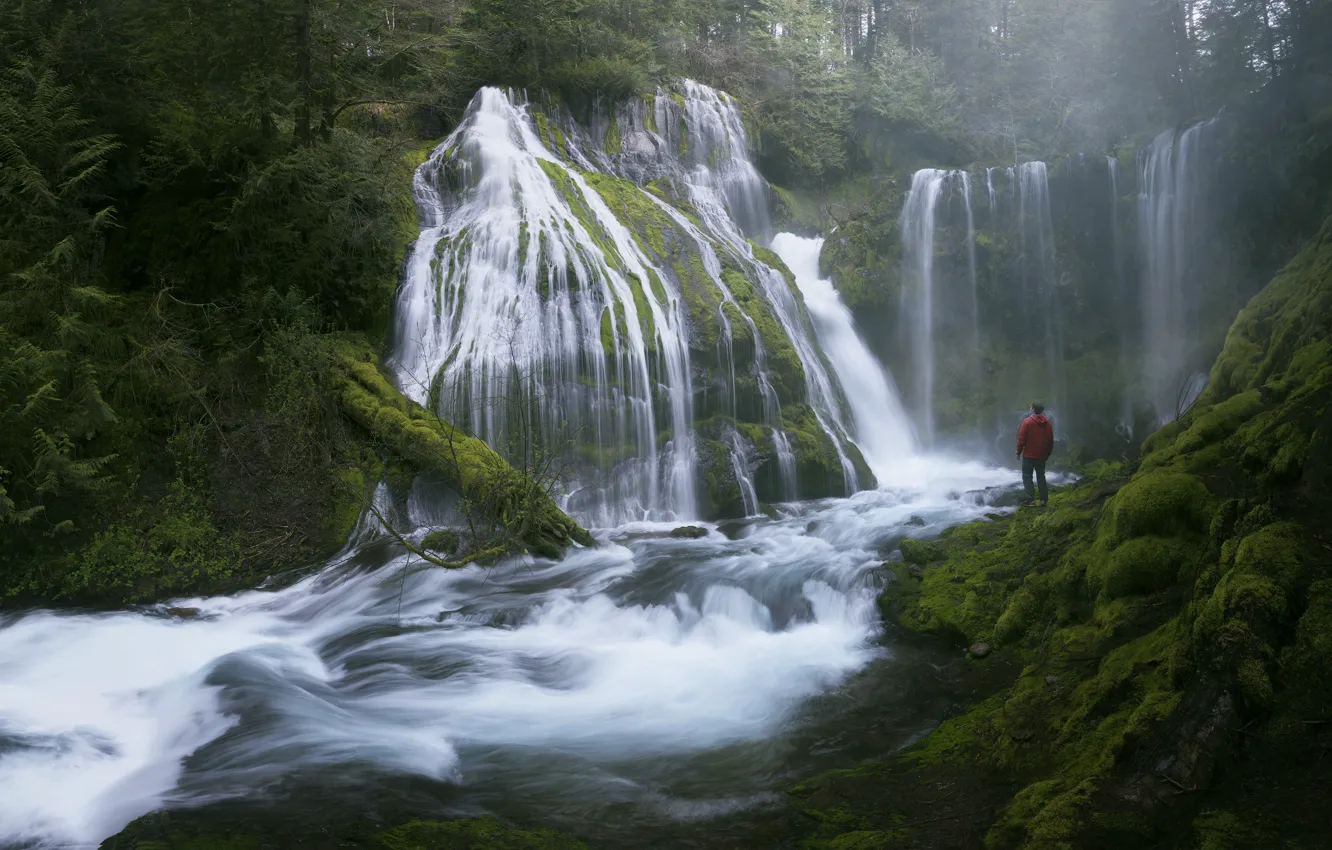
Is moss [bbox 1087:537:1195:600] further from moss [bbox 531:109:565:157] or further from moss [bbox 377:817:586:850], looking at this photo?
moss [bbox 531:109:565:157]

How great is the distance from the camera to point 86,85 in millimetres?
10977

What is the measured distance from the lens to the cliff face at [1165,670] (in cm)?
339

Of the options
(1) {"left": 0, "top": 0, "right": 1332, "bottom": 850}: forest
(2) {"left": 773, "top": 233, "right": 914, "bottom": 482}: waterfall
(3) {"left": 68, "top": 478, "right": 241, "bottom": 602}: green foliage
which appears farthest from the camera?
(2) {"left": 773, "top": 233, "right": 914, "bottom": 482}: waterfall

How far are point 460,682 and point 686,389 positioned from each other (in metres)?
6.41

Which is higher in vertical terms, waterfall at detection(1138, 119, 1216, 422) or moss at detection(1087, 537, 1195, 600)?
waterfall at detection(1138, 119, 1216, 422)

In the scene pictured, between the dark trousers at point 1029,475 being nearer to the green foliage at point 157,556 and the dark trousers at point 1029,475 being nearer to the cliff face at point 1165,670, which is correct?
the cliff face at point 1165,670

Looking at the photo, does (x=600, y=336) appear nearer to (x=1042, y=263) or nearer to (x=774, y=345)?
(x=774, y=345)

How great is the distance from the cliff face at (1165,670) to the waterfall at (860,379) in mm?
8499

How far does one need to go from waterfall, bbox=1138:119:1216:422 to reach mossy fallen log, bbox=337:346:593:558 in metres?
11.6

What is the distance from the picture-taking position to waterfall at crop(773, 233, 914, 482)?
1553 cm

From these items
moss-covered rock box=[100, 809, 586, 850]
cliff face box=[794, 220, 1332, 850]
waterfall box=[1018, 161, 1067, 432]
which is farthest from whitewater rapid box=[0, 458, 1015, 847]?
waterfall box=[1018, 161, 1067, 432]

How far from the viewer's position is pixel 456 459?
931 centimetres

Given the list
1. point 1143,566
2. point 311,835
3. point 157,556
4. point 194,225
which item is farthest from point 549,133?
point 311,835

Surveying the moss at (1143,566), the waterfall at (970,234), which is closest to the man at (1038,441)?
the moss at (1143,566)
